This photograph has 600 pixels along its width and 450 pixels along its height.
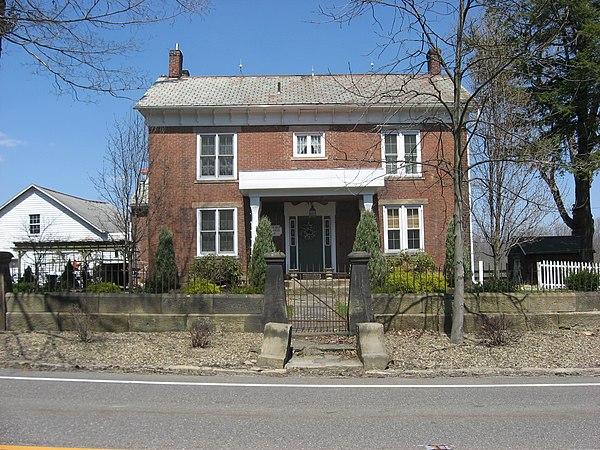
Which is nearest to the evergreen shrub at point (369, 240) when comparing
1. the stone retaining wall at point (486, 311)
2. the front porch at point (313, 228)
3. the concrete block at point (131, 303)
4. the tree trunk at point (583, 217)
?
the front porch at point (313, 228)

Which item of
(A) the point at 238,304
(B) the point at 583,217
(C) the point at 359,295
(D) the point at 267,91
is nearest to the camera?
(C) the point at 359,295

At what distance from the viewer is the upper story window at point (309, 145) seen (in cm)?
2177

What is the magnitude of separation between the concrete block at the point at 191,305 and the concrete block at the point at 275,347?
2943 millimetres

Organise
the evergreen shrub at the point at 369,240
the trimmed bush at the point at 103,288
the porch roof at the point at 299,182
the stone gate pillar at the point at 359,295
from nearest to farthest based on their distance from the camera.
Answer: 1. the stone gate pillar at the point at 359,295
2. the trimmed bush at the point at 103,288
3. the evergreen shrub at the point at 369,240
4. the porch roof at the point at 299,182

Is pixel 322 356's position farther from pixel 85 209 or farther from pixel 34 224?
pixel 85 209

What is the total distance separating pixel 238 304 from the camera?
41.7ft

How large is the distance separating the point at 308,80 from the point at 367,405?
19927 mm

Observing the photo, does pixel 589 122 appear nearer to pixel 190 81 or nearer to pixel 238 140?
pixel 238 140

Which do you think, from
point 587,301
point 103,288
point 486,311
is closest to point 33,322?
point 103,288

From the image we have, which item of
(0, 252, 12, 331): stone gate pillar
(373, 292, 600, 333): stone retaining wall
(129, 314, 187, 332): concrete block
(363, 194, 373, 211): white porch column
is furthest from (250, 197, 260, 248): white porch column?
(0, 252, 12, 331): stone gate pillar

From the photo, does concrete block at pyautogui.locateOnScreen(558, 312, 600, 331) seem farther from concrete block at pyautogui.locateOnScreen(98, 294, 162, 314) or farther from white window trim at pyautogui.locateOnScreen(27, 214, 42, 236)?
white window trim at pyautogui.locateOnScreen(27, 214, 42, 236)

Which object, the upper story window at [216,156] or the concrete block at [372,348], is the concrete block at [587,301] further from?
the upper story window at [216,156]

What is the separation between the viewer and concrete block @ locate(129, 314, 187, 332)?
12.7 meters

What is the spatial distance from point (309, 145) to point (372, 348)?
13.2 m
